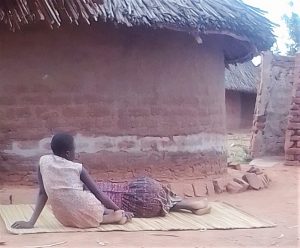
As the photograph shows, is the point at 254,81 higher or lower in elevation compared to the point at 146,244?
higher

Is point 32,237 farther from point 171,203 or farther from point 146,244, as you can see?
point 171,203

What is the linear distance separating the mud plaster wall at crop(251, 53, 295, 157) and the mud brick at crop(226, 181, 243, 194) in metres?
4.68

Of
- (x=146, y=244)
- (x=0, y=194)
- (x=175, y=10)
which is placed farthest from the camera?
(x=175, y=10)

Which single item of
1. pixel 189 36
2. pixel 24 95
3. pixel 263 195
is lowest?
pixel 263 195

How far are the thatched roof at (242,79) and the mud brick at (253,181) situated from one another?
1070 cm

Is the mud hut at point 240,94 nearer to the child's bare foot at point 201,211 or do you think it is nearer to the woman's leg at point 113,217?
the child's bare foot at point 201,211

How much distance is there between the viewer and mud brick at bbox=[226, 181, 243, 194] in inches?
336

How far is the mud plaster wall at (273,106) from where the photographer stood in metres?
13.2

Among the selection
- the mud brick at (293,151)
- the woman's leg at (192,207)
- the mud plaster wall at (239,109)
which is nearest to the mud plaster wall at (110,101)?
the woman's leg at (192,207)

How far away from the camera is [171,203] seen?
643 centimetres

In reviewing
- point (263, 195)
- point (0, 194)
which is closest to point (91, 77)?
point (0, 194)

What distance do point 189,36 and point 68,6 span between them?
94.0 inches

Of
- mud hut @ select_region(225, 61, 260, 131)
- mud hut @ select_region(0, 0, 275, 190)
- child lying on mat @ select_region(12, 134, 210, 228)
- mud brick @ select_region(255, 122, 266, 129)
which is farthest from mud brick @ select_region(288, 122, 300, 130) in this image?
mud hut @ select_region(225, 61, 260, 131)

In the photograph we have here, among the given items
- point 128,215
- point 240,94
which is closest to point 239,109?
point 240,94
